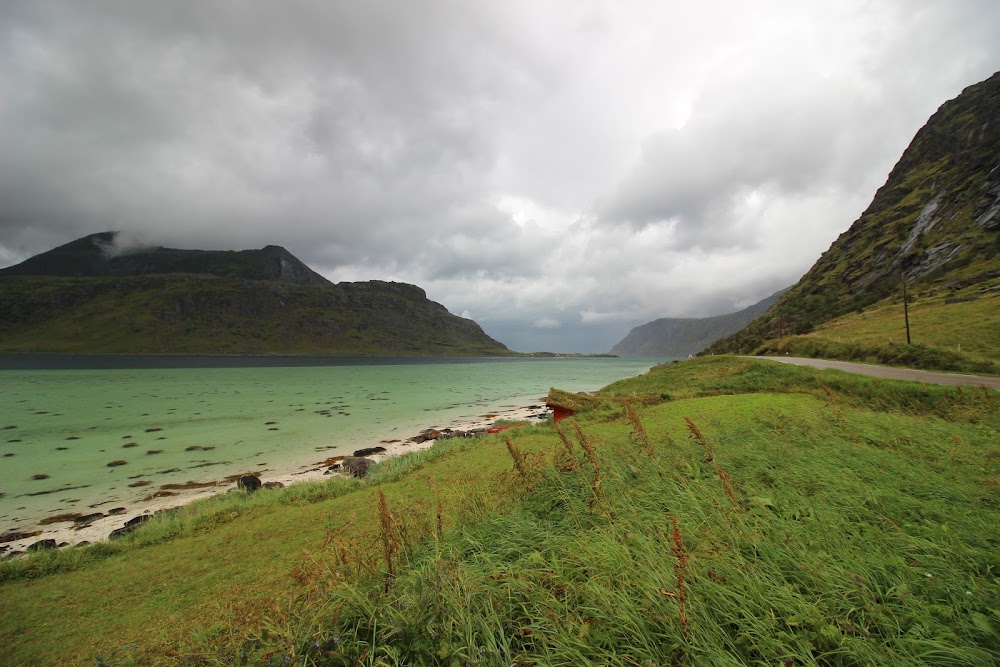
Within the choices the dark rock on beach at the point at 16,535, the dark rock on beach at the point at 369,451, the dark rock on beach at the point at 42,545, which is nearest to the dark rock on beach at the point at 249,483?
the dark rock on beach at the point at 42,545

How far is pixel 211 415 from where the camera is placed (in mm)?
38531

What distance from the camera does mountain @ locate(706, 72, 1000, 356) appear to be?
63.2 metres

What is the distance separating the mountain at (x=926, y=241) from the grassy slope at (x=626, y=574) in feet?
149

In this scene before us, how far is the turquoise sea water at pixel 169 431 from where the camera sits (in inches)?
782

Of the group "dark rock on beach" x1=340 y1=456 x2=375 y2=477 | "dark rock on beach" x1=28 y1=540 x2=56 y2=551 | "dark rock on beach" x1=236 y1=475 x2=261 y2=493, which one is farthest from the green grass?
"dark rock on beach" x1=28 y1=540 x2=56 y2=551

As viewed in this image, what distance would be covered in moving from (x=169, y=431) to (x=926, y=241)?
135031 mm

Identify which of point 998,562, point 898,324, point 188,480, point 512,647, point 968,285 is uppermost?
point 968,285

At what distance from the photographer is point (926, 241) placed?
3369 inches

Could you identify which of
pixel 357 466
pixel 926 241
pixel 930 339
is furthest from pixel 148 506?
pixel 926 241

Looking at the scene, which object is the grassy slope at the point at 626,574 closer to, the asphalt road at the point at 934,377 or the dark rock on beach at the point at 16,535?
the dark rock on beach at the point at 16,535

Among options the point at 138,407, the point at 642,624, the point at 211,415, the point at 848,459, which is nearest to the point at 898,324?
the point at 848,459

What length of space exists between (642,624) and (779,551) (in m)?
1.89

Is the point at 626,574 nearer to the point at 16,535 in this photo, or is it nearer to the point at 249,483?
the point at 249,483

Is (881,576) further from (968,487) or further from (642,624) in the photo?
(968,487)
